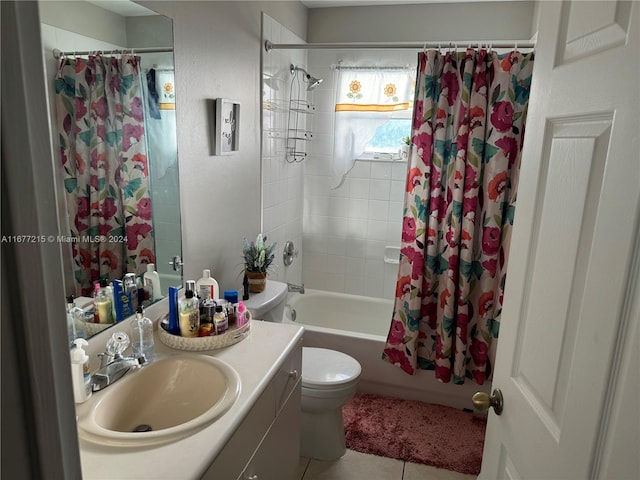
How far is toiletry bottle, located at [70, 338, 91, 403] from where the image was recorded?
1.20 m

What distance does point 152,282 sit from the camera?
1682 millimetres

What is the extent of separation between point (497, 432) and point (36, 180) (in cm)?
113

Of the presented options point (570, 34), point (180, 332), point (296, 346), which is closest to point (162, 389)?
point (180, 332)

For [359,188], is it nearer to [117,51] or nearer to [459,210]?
[459,210]

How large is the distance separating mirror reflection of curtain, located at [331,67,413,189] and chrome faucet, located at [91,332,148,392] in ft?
7.66

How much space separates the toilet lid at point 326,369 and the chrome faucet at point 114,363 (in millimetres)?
918

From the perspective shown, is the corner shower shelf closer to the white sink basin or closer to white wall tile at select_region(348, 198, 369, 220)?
white wall tile at select_region(348, 198, 369, 220)

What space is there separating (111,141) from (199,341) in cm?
72

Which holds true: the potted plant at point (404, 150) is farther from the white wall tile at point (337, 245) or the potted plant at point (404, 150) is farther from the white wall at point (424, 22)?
the white wall tile at point (337, 245)

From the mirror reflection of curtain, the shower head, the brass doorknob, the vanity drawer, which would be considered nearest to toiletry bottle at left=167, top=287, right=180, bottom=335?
the vanity drawer

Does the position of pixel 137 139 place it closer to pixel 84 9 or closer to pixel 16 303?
pixel 84 9

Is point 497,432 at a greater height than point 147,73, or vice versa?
point 147,73

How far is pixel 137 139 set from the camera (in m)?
1.55

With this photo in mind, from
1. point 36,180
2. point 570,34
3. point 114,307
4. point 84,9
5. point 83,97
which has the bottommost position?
point 114,307
